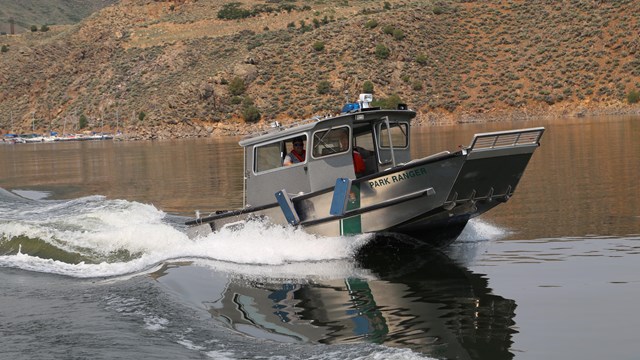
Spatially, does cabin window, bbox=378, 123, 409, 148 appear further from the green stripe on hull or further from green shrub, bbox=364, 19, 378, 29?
green shrub, bbox=364, 19, 378, 29

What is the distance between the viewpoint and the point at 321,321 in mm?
11062

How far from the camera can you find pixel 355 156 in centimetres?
Result: 1577

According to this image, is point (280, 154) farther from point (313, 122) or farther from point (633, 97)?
point (633, 97)

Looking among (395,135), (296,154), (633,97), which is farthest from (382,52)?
(296,154)

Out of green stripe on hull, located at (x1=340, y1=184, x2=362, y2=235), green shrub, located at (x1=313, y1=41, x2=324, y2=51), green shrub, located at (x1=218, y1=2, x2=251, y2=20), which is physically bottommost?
green stripe on hull, located at (x1=340, y1=184, x2=362, y2=235)

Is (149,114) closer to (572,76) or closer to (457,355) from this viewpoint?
(572,76)

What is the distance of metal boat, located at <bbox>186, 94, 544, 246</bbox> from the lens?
14234 millimetres

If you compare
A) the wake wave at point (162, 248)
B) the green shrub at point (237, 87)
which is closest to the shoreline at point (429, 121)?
the green shrub at point (237, 87)

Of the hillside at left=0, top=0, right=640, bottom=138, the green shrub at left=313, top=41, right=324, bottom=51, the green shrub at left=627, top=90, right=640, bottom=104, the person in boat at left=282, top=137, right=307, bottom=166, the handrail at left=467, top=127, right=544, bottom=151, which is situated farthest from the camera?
the green shrub at left=313, top=41, right=324, bottom=51

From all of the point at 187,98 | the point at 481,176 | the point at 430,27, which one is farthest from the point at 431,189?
the point at 430,27

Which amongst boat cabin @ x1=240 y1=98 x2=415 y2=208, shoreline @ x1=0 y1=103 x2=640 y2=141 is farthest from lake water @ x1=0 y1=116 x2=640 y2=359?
shoreline @ x1=0 y1=103 x2=640 y2=141

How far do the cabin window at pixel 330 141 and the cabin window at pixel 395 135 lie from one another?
0.81 metres

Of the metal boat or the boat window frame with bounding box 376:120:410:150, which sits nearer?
the metal boat

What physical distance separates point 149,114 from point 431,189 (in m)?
78.9
